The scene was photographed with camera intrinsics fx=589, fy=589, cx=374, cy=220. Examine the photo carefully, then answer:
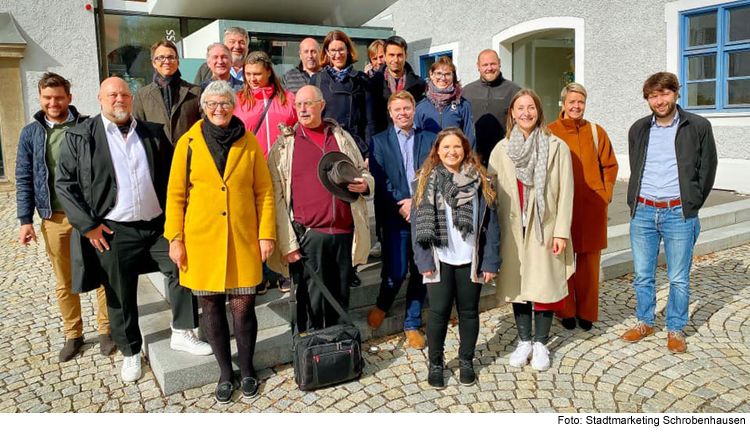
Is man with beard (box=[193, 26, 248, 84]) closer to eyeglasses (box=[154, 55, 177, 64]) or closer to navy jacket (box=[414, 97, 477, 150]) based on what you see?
eyeglasses (box=[154, 55, 177, 64])

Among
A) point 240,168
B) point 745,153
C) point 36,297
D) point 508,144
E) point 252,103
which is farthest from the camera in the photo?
point 745,153

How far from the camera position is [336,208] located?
3742mm

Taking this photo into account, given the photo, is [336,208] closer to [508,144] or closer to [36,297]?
[508,144]

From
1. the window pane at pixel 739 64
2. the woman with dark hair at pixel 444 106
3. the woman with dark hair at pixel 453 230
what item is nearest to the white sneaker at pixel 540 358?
the woman with dark hair at pixel 453 230

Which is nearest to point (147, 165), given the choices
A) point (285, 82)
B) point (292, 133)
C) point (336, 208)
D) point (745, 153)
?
point (292, 133)

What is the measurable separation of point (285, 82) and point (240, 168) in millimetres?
1698

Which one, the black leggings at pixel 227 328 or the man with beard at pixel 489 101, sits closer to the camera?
the black leggings at pixel 227 328

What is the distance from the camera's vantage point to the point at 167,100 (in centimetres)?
426

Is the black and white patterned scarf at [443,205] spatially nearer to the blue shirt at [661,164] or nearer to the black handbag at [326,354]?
the black handbag at [326,354]

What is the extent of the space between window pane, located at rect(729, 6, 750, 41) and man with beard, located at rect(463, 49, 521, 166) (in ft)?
21.4

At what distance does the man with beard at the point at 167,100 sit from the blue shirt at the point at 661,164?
10.9ft

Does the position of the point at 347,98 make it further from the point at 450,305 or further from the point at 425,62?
the point at 425,62

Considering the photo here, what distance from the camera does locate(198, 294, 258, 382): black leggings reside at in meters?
3.55

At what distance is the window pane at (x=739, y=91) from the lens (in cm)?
933
